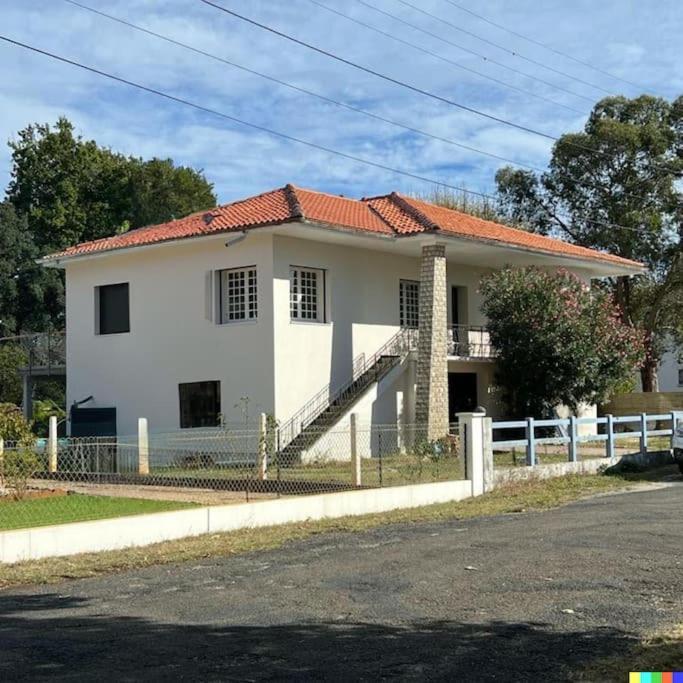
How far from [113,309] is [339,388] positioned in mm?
7085

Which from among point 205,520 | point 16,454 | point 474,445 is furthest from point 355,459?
point 16,454

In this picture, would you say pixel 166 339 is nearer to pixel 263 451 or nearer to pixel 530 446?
pixel 263 451

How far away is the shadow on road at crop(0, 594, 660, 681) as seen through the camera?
589 cm

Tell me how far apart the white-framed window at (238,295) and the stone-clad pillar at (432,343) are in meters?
4.29

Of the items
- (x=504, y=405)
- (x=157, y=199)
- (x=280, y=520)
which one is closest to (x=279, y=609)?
(x=280, y=520)

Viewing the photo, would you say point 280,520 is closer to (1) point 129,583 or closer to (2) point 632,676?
(1) point 129,583

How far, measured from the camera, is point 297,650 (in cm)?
640

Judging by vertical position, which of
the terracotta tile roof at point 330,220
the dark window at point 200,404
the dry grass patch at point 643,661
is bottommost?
the dry grass patch at point 643,661

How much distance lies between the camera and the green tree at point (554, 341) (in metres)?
24.4

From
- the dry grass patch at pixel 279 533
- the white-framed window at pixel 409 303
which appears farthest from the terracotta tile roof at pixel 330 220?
the dry grass patch at pixel 279 533

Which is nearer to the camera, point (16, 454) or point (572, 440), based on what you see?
point (16, 454)

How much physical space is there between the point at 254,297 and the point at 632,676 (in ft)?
62.6

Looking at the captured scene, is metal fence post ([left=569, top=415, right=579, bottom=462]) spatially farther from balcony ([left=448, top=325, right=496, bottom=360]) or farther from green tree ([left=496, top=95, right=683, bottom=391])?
green tree ([left=496, top=95, right=683, bottom=391])

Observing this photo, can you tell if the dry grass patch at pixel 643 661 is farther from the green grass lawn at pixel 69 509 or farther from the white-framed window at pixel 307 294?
the white-framed window at pixel 307 294
